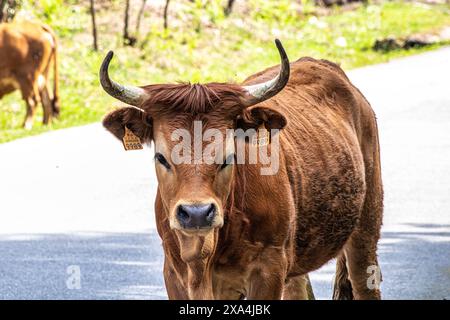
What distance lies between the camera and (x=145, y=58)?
81.6 feet

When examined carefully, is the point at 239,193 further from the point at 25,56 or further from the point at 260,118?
the point at 25,56

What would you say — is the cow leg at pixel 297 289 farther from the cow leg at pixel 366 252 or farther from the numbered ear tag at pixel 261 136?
the numbered ear tag at pixel 261 136

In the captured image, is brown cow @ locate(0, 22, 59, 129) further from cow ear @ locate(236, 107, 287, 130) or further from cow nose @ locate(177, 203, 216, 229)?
cow nose @ locate(177, 203, 216, 229)

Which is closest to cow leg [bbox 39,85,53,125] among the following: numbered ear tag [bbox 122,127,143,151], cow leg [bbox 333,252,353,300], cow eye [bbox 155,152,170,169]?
cow leg [bbox 333,252,353,300]

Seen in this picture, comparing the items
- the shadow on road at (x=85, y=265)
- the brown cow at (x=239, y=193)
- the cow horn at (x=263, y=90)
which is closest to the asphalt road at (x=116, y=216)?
the shadow on road at (x=85, y=265)

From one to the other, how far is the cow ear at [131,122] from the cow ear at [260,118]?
0.48 meters

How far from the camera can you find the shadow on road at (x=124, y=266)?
10.6m

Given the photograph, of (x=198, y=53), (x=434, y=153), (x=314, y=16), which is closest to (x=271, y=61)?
(x=198, y=53)

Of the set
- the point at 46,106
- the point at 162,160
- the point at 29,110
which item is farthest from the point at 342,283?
the point at 29,110

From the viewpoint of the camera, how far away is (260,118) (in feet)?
24.0

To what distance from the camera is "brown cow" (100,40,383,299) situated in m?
6.88

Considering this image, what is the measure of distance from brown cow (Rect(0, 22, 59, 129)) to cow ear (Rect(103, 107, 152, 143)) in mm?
14919

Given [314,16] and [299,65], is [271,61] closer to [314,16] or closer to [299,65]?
[314,16]
